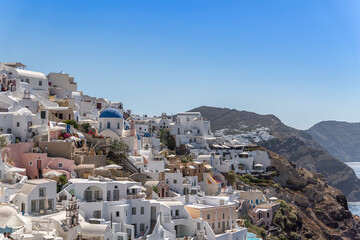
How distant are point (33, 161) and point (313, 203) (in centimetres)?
5446

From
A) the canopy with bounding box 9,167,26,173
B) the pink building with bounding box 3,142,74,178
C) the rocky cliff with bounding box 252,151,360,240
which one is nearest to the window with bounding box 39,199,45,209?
the canopy with bounding box 9,167,26,173

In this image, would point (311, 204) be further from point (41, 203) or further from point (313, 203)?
point (41, 203)

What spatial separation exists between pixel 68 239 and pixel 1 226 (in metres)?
3.94

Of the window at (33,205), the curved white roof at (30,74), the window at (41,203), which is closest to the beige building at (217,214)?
the window at (41,203)

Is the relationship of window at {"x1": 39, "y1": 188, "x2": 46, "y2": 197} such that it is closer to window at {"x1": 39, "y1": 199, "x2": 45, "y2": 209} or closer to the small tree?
window at {"x1": 39, "y1": 199, "x2": 45, "y2": 209}

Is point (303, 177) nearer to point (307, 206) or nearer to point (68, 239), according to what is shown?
point (307, 206)

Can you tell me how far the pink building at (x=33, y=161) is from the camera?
39562 millimetres

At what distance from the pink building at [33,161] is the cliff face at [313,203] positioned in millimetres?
40038

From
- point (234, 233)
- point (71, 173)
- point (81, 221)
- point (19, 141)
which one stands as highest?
point (19, 141)

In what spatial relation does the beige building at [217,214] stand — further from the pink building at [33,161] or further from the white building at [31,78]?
the white building at [31,78]

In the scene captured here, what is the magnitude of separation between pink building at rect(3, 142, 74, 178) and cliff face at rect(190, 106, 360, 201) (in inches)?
4002

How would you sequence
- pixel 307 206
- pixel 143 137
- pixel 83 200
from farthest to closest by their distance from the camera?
pixel 307 206 < pixel 143 137 < pixel 83 200

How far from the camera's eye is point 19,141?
4309 cm

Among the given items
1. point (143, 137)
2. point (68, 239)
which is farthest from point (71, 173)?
point (143, 137)
